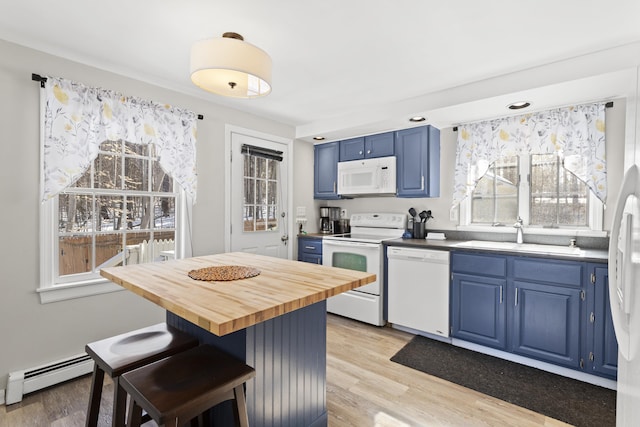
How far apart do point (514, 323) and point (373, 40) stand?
239cm

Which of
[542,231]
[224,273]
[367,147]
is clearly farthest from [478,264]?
[224,273]

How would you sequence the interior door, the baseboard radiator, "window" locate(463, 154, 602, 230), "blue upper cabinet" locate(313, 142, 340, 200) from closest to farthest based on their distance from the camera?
the baseboard radiator < "window" locate(463, 154, 602, 230) < the interior door < "blue upper cabinet" locate(313, 142, 340, 200)

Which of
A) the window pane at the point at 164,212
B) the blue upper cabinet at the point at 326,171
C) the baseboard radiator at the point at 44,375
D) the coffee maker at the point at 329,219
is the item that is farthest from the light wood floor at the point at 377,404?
the blue upper cabinet at the point at 326,171

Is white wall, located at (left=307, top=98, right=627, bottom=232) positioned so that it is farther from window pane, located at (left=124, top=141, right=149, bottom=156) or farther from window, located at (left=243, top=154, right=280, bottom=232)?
window pane, located at (left=124, top=141, right=149, bottom=156)

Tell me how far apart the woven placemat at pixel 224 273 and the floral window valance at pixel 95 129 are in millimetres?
1298

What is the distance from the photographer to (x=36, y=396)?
2.05 metres

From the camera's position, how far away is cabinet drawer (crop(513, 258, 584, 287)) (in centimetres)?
221

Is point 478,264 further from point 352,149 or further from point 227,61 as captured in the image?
point 227,61

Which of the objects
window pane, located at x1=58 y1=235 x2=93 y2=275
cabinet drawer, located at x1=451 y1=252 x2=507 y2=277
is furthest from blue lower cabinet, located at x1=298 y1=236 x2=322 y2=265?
window pane, located at x1=58 y1=235 x2=93 y2=275

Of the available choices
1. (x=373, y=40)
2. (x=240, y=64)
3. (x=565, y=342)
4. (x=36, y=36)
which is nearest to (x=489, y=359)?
(x=565, y=342)

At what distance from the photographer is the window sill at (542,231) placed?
259 cm

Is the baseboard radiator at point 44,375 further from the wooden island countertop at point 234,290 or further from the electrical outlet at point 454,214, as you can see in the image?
the electrical outlet at point 454,214

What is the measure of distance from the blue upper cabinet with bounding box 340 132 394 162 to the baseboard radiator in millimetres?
3191

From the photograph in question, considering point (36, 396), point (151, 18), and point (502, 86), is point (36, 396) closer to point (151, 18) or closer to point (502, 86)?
point (151, 18)
